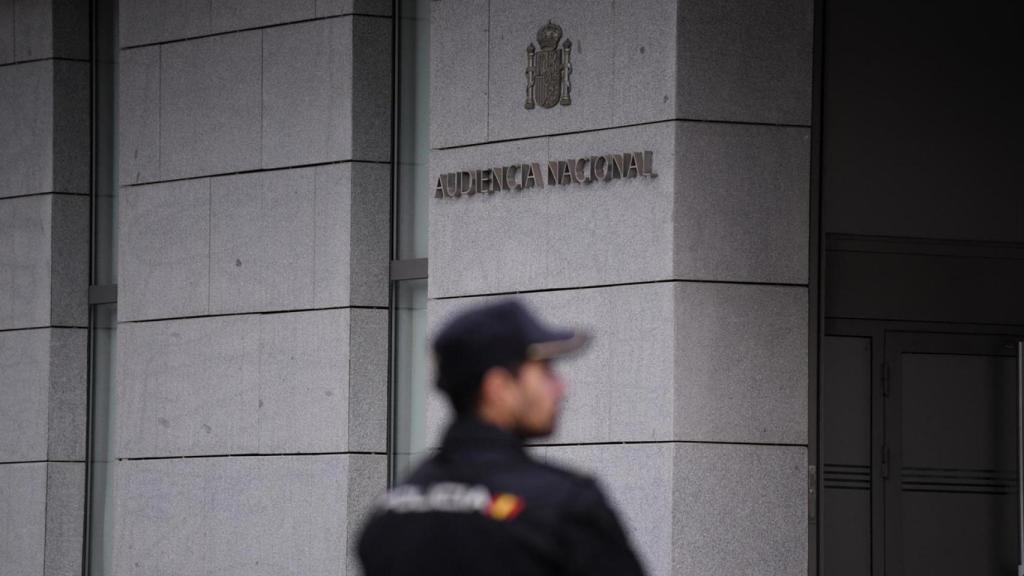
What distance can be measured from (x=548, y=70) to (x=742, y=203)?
4.83ft

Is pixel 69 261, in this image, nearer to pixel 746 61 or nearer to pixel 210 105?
pixel 210 105

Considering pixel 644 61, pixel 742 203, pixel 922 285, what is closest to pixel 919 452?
pixel 922 285

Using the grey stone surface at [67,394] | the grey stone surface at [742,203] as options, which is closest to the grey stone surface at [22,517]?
the grey stone surface at [67,394]

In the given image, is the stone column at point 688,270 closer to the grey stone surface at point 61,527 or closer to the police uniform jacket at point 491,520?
Result: the grey stone surface at point 61,527

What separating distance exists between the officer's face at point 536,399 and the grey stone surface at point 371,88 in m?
8.33

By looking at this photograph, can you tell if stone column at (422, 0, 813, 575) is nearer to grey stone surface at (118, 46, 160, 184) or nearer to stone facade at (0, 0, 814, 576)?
stone facade at (0, 0, 814, 576)

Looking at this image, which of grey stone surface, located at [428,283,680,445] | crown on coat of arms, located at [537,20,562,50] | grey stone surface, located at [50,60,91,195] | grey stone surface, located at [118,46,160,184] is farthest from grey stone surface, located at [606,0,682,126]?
grey stone surface, located at [50,60,91,195]

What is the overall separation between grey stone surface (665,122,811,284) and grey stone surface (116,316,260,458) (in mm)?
3480

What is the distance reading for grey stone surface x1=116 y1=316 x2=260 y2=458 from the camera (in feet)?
41.6

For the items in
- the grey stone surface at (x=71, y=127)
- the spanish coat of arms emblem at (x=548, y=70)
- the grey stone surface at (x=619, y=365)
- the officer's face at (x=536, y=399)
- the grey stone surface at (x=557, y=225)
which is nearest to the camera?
the officer's face at (x=536, y=399)

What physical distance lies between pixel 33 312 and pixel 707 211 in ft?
19.9

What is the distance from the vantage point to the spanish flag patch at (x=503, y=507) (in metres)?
3.94

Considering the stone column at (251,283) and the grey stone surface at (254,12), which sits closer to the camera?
the stone column at (251,283)

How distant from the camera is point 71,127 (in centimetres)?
1434
